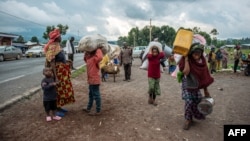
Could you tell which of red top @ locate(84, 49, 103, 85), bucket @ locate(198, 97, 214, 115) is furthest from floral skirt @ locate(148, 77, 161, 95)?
bucket @ locate(198, 97, 214, 115)

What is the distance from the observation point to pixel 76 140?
443 centimetres

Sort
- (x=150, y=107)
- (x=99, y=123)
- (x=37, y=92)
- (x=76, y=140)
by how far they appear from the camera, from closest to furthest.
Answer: (x=76, y=140) → (x=99, y=123) → (x=150, y=107) → (x=37, y=92)

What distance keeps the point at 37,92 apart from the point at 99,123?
393cm

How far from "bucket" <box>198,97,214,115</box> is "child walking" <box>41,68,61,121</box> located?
2847mm

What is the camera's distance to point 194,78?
5.12m

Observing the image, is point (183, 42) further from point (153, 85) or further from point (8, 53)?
point (8, 53)

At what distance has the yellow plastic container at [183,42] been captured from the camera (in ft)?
15.8

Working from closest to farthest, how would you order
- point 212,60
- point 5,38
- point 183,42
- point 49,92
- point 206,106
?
1. point 183,42
2. point 206,106
3. point 49,92
4. point 212,60
5. point 5,38

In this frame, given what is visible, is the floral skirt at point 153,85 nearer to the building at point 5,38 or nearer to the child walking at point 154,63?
the child walking at point 154,63

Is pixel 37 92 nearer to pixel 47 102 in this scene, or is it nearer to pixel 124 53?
pixel 47 102

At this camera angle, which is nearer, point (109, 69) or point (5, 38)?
point (109, 69)

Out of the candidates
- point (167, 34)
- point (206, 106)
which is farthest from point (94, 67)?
point (167, 34)

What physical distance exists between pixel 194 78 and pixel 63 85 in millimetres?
2688

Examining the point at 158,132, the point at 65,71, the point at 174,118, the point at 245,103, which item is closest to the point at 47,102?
the point at 65,71
